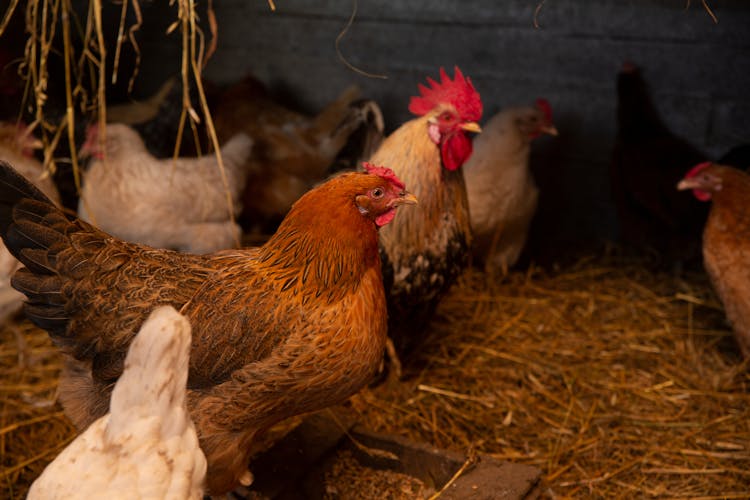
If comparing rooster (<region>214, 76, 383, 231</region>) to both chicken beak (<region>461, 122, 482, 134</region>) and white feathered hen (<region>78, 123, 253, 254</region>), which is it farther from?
chicken beak (<region>461, 122, 482, 134</region>)

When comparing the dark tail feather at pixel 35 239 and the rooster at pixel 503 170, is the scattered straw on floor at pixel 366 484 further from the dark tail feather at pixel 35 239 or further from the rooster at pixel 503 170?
the rooster at pixel 503 170

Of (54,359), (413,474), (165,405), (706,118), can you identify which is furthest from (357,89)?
(165,405)

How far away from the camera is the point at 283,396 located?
1973 millimetres

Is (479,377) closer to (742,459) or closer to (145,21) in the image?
(742,459)

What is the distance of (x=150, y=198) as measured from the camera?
3.55m

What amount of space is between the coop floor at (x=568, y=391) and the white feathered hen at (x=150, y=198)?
0.71 meters

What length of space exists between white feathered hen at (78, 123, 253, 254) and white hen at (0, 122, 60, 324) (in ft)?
0.87

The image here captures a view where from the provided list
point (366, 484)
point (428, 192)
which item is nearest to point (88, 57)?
point (428, 192)

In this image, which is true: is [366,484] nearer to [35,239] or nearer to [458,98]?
[35,239]

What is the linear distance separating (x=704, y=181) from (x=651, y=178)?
0.78m

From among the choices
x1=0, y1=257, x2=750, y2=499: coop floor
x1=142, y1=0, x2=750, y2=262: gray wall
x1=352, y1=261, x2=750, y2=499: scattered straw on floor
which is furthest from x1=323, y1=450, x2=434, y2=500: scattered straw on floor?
x1=142, y1=0, x2=750, y2=262: gray wall

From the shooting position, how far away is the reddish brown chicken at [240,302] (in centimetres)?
193

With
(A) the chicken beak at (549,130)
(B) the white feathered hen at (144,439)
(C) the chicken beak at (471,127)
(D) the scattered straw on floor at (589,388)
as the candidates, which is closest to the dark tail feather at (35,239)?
(B) the white feathered hen at (144,439)

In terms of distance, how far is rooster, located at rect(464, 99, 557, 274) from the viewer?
3.86 meters
